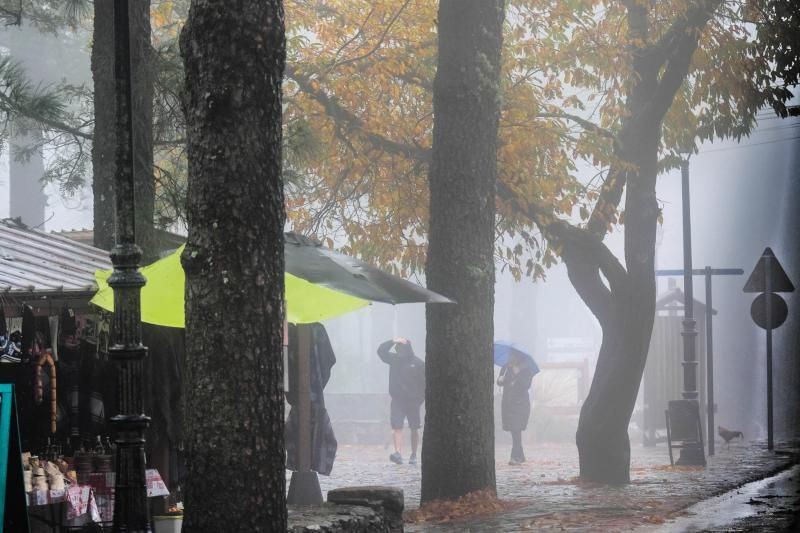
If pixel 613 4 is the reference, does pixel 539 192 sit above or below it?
below

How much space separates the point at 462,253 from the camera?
48.8 feet

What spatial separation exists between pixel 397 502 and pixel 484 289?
3.86m

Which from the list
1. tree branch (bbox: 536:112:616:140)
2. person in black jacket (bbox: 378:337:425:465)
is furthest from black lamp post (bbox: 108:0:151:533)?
person in black jacket (bbox: 378:337:425:465)

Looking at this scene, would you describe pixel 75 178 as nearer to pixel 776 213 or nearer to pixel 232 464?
Answer: pixel 232 464

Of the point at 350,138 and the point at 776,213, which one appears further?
the point at 776,213

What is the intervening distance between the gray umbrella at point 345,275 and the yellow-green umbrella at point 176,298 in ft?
0.30

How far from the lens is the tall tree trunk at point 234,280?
7.82m

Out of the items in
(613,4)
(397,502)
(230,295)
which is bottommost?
(397,502)

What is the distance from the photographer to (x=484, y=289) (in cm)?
1497

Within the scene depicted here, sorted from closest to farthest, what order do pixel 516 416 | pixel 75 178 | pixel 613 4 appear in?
pixel 75 178 → pixel 613 4 → pixel 516 416

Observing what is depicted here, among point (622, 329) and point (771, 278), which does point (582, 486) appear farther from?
point (771, 278)

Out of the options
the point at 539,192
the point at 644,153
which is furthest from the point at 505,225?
the point at 644,153

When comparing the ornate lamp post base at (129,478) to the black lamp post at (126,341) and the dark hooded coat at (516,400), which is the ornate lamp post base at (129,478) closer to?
the black lamp post at (126,341)

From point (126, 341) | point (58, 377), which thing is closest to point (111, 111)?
point (58, 377)
